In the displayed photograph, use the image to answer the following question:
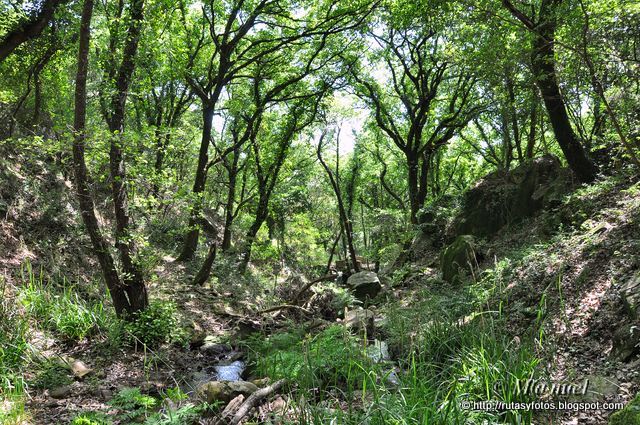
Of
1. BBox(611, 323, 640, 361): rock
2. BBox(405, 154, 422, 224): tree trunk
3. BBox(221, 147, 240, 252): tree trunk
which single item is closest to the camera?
BBox(611, 323, 640, 361): rock

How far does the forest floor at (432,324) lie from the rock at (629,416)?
0.57 m

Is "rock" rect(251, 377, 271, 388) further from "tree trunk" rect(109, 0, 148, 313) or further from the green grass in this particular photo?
A: "tree trunk" rect(109, 0, 148, 313)

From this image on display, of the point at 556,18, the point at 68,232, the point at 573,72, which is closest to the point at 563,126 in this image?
the point at 573,72

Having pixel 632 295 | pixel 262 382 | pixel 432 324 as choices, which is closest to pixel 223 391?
pixel 262 382

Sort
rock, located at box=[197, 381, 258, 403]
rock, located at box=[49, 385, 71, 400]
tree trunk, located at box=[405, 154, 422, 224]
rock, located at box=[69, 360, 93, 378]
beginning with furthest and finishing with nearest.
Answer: tree trunk, located at box=[405, 154, 422, 224]
rock, located at box=[69, 360, 93, 378]
rock, located at box=[49, 385, 71, 400]
rock, located at box=[197, 381, 258, 403]

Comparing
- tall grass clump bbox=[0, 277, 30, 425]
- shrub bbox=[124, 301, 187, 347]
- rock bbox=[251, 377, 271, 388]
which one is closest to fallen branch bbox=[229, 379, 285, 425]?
rock bbox=[251, 377, 271, 388]

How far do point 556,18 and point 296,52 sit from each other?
32.3 ft

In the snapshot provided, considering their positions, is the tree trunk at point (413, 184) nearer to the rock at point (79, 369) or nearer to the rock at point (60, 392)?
the rock at point (79, 369)

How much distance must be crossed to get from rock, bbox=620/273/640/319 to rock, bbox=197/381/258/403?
449 cm

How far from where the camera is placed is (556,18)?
6.57 meters

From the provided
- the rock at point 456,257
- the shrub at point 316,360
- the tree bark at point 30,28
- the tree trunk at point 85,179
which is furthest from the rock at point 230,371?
the tree bark at point 30,28

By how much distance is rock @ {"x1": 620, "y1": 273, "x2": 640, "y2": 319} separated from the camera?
14.7ft

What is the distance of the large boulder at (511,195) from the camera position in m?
11.2

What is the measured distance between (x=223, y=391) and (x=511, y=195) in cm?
1079
